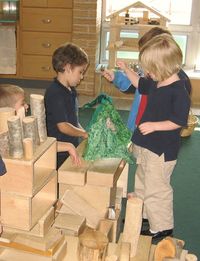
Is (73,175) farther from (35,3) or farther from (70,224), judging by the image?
(35,3)

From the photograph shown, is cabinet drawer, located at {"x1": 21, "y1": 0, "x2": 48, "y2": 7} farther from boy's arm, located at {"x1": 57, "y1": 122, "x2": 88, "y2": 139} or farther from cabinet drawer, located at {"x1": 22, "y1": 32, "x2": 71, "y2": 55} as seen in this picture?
boy's arm, located at {"x1": 57, "y1": 122, "x2": 88, "y2": 139}

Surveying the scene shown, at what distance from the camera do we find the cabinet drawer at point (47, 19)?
4035 mm

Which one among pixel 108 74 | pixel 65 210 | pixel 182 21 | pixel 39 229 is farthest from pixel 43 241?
pixel 182 21

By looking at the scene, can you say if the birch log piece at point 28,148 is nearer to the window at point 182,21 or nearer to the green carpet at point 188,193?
the green carpet at point 188,193

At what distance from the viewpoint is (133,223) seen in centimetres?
142

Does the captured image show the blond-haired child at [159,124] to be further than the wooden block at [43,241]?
Result: Yes

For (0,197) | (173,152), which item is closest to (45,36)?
(173,152)

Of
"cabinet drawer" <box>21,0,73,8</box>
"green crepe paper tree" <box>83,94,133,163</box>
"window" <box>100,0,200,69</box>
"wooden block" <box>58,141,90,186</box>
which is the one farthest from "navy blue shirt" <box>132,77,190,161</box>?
"window" <box>100,0,200,69</box>

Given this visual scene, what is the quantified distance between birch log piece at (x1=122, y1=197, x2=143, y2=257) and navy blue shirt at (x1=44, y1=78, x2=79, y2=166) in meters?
0.63

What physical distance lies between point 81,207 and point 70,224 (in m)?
0.15

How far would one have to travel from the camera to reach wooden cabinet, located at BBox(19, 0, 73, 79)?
4.02 m

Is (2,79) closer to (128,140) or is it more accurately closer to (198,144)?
(198,144)

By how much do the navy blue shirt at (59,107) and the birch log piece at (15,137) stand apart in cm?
62

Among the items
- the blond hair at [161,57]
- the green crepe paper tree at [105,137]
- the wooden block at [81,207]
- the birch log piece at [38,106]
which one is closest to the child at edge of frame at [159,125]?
the blond hair at [161,57]
